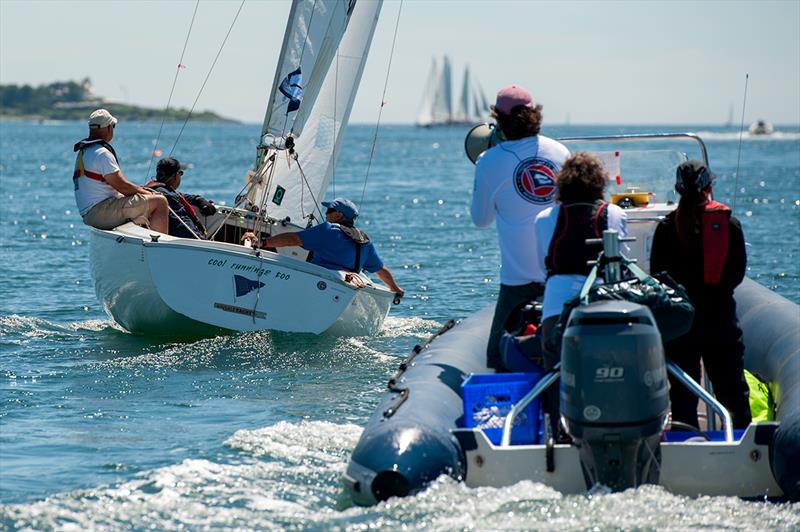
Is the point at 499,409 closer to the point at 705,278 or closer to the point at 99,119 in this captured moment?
the point at 705,278

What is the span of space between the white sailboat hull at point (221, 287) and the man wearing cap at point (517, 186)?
12.4 ft

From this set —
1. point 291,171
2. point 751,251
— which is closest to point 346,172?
point 751,251

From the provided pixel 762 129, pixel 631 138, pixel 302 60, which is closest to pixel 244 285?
pixel 302 60

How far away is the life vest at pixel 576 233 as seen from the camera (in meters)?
5.64

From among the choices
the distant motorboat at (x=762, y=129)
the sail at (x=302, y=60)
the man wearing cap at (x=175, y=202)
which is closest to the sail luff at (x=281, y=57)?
the sail at (x=302, y=60)

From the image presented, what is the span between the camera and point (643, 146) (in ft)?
30.0

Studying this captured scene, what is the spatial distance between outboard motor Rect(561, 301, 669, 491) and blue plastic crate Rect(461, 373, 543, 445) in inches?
28.1

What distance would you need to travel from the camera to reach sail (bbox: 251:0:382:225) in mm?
11859

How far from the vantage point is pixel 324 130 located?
1205 cm

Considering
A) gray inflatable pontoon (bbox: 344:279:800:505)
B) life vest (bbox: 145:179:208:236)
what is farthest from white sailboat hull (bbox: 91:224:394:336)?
gray inflatable pontoon (bbox: 344:279:800:505)

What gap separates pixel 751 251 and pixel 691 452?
14335mm

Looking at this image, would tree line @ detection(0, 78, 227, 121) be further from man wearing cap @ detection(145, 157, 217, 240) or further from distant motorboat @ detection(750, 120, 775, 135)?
man wearing cap @ detection(145, 157, 217, 240)

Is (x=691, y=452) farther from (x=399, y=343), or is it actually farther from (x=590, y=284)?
(x=399, y=343)

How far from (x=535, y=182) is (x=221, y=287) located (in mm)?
4321
